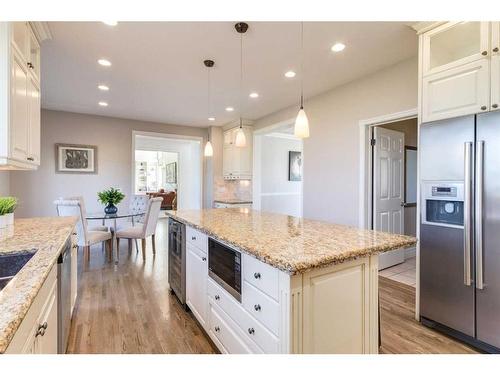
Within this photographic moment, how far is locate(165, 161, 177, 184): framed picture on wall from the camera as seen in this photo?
9.99 metres

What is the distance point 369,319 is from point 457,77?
1.91 meters

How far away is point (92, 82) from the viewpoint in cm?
355

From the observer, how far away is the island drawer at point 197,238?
204 cm

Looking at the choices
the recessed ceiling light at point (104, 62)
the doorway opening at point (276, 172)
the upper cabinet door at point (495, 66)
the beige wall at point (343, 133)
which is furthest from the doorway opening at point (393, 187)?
the recessed ceiling light at point (104, 62)

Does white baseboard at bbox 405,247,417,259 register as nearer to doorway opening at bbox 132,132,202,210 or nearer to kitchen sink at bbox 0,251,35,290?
doorway opening at bbox 132,132,202,210

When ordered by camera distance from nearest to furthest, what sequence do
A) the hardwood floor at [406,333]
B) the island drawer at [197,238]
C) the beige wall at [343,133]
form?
the hardwood floor at [406,333], the island drawer at [197,238], the beige wall at [343,133]

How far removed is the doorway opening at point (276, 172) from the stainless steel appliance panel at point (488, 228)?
412cm

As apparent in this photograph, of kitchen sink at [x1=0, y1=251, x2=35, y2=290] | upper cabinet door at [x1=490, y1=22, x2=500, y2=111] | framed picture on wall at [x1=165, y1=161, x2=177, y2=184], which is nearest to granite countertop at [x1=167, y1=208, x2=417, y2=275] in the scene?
kitchen sink at [x1=0, y1=251, x2=35, y2=290]

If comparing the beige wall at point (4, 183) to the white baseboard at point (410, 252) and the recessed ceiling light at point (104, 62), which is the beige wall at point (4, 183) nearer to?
the recessed ceiling light at point (104, 62)

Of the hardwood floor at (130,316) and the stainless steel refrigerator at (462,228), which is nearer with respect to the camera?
the stainless steel refrigerator at (462,228)

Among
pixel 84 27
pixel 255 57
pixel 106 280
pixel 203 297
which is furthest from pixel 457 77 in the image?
pixel 106 280

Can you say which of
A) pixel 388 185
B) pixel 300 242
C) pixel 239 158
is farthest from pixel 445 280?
pixel 239 158
